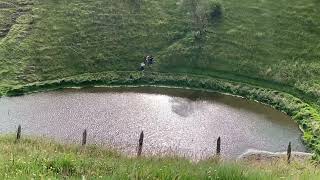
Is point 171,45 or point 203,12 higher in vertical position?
point 203,12

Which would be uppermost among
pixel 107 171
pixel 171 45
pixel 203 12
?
pixel 203 12

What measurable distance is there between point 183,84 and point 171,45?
20.7 feet

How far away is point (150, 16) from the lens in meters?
61.2

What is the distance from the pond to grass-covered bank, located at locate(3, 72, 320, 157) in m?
0.98

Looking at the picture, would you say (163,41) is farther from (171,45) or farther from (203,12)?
(203,12)

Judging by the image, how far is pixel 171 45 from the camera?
57344mm

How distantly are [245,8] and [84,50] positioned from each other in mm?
20133

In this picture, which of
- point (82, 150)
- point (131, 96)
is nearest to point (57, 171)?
point (82, 150)

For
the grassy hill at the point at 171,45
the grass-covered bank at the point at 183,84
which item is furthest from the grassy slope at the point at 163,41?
the grass-covered bank at the point at 183,84

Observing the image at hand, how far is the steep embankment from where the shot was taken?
52375mm

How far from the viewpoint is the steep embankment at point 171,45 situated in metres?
52.4

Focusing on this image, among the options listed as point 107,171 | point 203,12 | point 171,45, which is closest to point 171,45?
point 171,45

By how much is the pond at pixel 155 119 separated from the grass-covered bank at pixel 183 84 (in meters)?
0.98

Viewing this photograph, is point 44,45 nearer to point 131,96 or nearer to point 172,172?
point 131,96
